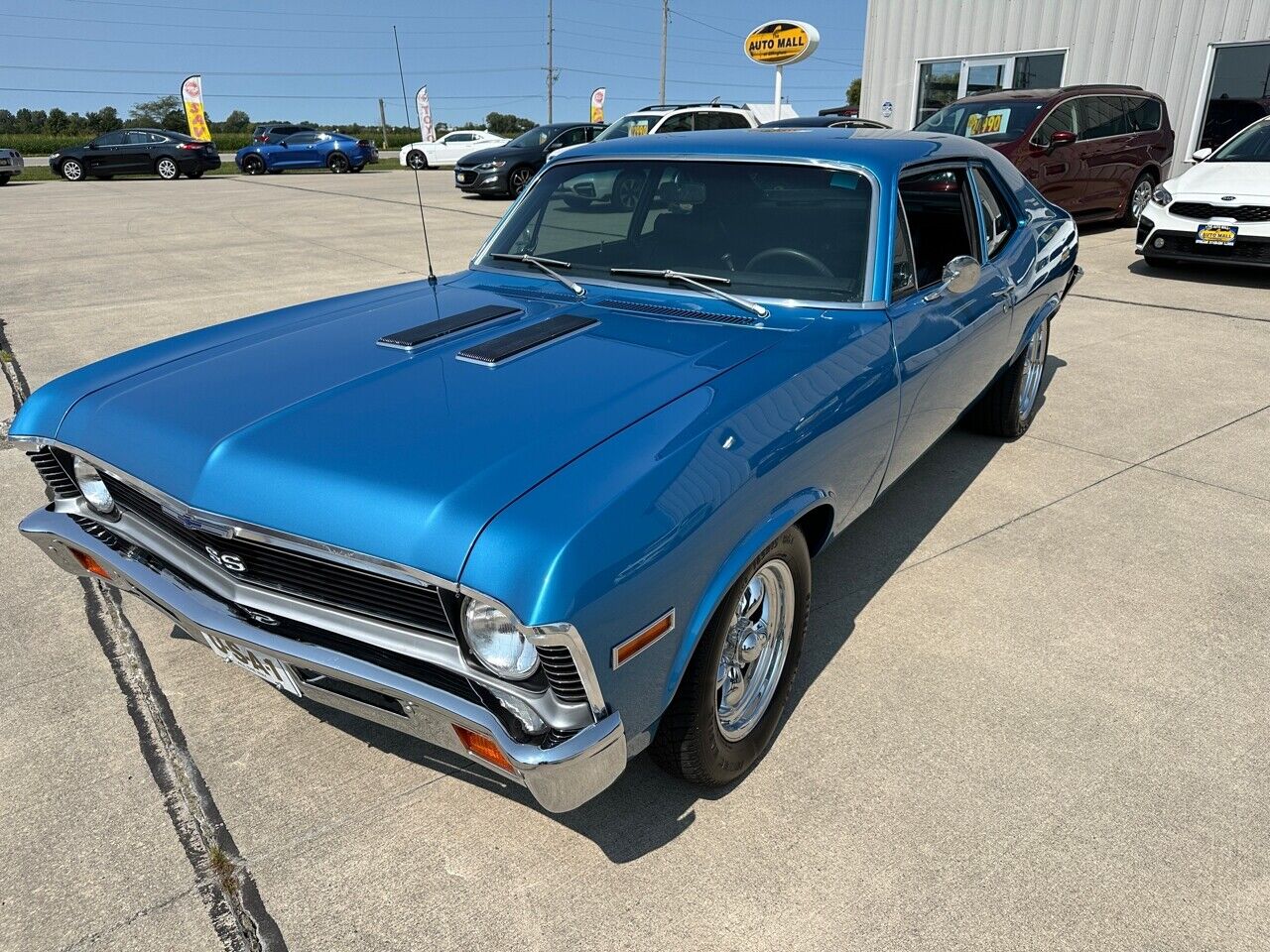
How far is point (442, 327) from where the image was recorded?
2812 millimetres

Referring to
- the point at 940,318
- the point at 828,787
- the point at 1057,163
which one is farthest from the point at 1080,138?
the point at 828,787

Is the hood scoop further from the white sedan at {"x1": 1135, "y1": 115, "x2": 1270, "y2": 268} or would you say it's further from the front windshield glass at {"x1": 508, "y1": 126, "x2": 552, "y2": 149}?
the front windshield glass at {"x1": 508, "y1": 126, "x2": 552, "y2": 149}

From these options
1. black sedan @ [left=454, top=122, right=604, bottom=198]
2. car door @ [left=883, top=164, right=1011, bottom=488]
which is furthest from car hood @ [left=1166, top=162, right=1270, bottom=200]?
black sedan @ [left=454, top=122, right=604, bottom=198]

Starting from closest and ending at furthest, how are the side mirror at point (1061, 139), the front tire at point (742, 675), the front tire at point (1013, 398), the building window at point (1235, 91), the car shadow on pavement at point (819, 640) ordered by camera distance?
the front tire at point (742, 675) < the car shadow on pavement at point (819, 640) < the front tire at point (1013, 398) < the side mirror at point (1061, 139) < the building window at point (1235, 91)

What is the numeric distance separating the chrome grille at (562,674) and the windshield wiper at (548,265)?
5.56 feet

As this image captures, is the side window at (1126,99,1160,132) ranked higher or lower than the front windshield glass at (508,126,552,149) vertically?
higher

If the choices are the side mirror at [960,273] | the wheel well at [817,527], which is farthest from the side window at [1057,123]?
the wheel well at [817,527]

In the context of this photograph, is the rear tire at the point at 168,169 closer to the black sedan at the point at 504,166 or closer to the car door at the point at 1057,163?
the black sedan at the point at 504,166

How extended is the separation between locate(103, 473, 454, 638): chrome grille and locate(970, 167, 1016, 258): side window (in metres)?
3.10

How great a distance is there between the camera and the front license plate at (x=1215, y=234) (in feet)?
27.0

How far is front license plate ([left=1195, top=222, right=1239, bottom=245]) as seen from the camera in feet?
27.0

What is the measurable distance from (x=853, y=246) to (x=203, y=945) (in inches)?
104

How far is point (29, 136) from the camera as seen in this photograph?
52.9 metres

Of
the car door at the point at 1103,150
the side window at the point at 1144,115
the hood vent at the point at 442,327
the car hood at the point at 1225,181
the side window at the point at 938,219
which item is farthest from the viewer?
the side window at the point at 1144,115
